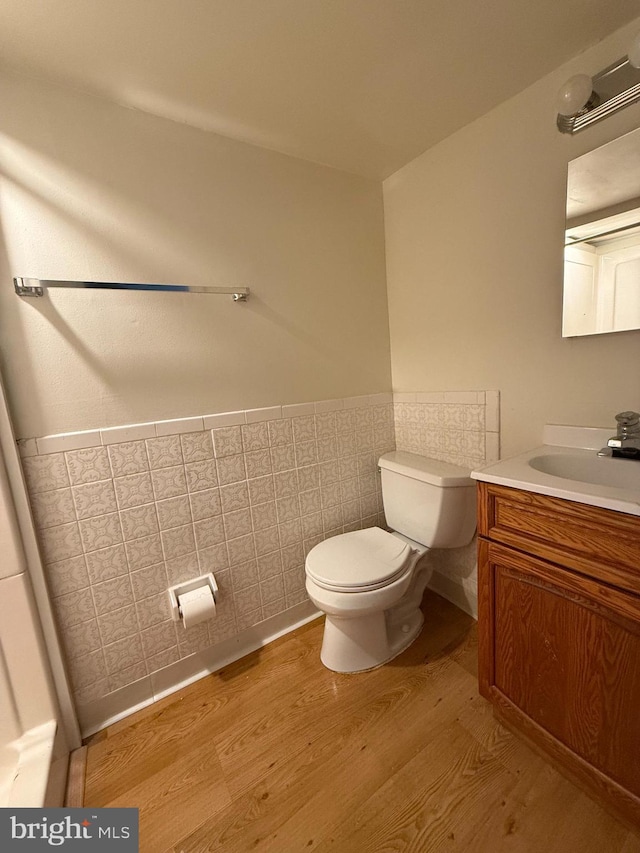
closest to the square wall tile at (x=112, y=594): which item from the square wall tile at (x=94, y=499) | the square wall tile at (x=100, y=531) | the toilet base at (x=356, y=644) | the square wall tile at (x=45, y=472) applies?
the square wall tile at (x=100, y=531)

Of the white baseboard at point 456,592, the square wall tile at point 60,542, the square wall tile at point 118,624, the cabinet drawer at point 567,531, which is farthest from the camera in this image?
the white baseboard at point 456,592

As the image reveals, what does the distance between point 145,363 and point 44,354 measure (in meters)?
0.28

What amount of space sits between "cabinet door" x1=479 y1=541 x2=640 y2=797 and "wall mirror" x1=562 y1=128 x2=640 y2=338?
30.4 inches

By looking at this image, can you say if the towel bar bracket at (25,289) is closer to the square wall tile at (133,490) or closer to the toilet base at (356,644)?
the square wall tile at (133,490)

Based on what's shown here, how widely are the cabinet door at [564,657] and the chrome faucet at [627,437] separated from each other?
0.41 meters

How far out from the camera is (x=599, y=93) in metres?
0.95

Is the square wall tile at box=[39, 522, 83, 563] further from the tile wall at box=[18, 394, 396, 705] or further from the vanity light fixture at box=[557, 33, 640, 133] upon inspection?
the vanity light fixture at box=[557, 33, 640, 133]

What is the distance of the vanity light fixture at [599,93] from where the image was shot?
895 mm

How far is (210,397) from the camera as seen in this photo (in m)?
1.31

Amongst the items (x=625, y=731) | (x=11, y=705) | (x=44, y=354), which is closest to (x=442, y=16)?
(x=44, y=354)

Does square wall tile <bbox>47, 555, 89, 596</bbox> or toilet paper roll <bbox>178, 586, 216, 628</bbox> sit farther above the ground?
square wall tile <bbox>47, 555, 89, 596</bbox>

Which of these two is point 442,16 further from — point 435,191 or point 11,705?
point 11,705

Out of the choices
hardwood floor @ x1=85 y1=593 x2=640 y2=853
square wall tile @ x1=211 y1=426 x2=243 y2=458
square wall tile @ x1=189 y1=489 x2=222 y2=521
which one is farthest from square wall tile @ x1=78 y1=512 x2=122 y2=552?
hardwood floor @ x1=85 y1=593 x2=640 y2=853

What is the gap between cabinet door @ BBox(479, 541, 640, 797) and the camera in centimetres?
77
